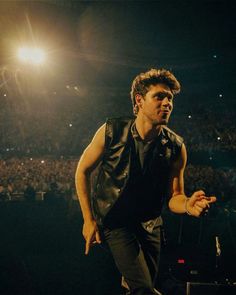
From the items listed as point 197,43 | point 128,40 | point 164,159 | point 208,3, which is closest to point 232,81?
point 197,43

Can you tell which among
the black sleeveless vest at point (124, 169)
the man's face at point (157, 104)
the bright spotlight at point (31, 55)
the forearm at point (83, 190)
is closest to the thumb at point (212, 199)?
the black sleeveless vest at point (124, 169)

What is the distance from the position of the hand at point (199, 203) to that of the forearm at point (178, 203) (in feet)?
0.43

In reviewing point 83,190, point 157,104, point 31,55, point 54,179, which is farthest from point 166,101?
point 31,55

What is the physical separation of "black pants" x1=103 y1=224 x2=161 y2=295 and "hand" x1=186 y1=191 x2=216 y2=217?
373 millimetres

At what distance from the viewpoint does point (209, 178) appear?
9.09 meters

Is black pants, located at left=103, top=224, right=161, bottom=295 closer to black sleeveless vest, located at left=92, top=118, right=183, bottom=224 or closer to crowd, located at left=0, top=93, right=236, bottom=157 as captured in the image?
black sleeveless vest, located at left=92, top=118, right=183, bottom=224

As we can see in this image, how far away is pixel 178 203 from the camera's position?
2.52 metres

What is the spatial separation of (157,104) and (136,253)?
3.26ft

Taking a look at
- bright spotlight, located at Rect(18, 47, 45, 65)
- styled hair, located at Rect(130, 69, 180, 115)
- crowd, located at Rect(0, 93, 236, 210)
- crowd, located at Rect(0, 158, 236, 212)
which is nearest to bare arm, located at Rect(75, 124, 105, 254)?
styled hair, located at Rect(130, 69, 180, 115)

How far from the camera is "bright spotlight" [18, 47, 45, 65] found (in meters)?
13.3

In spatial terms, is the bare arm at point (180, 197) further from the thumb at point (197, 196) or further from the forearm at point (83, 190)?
the forearm at point (83, 190)

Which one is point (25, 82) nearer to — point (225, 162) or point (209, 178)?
point (225, 162)

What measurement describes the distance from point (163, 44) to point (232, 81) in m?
4.49

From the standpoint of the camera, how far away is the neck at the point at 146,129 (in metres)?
2.50
